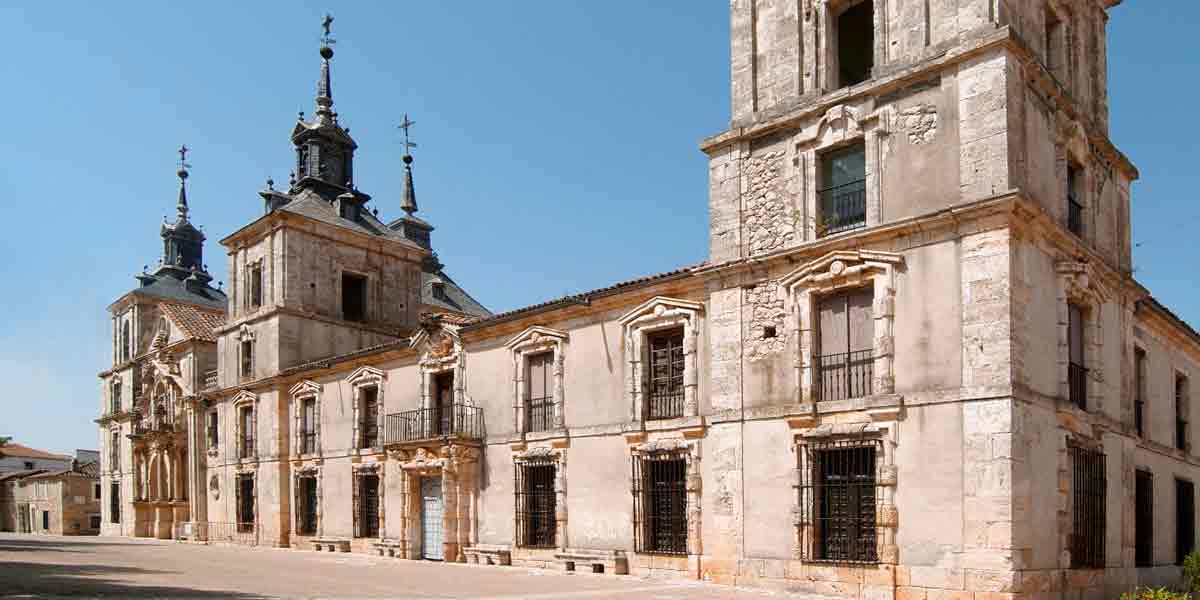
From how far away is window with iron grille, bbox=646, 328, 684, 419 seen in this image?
16.7 meters

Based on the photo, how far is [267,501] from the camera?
86.9ft

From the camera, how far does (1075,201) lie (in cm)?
1524

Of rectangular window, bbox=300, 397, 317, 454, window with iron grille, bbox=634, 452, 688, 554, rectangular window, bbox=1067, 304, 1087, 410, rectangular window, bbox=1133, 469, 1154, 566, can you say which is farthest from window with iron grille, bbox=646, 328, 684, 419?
rectangular window, bbox=300, 397, 317, 454

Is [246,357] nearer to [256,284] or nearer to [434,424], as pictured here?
[256,284]

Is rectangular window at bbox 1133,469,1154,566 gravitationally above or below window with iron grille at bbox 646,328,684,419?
below

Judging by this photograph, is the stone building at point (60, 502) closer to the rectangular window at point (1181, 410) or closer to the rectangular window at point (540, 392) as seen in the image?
the rectangular window at point (540, 392)

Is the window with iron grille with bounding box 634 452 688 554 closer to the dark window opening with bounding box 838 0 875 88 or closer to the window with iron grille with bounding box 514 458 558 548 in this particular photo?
the window with iron grille with bounding box 514 458 558 548

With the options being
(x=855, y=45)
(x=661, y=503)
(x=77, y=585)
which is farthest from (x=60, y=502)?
(x=855, y=45)

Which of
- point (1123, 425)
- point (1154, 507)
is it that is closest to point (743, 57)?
point (1123, 425)

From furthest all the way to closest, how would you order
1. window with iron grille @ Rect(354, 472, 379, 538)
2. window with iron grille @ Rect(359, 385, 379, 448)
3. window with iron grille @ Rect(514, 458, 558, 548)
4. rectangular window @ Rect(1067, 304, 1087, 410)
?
window with iron grille @ Rect(359, 385, 379, 448) < window with iron grille @ Rect(354, 472, 379, 538) < window with iron grille @ Rect(514, 458, 558, 548) < rectangular window @ Rect(1067, 304, 1087, 410)

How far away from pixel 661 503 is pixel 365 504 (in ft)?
32.0

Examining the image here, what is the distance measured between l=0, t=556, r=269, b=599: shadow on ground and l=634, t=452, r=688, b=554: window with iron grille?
674 centimetres

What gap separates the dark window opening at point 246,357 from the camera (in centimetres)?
2798

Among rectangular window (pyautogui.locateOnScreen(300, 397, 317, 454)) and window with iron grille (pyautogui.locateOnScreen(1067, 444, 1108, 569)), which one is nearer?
window with iron grille (pyautogui.locateOnScreen(1067, 444, 1108, 569))
